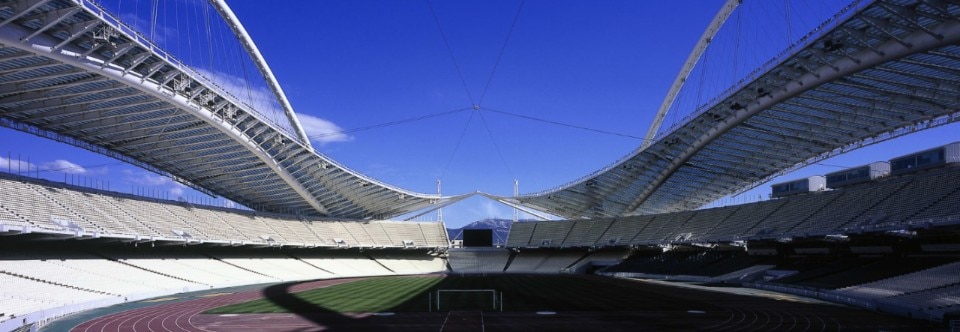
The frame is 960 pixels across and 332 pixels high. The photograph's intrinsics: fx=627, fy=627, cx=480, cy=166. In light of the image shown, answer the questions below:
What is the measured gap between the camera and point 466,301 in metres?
38.1

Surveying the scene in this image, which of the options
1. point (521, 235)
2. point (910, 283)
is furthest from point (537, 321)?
point (521, 235)

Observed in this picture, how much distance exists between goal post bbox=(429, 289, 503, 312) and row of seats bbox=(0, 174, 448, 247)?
23.6 meters

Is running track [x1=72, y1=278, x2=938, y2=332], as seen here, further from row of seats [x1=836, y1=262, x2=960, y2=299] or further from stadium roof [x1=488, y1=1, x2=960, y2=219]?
stadium roof [x1=488, y1=1, x2=960, y2=219]

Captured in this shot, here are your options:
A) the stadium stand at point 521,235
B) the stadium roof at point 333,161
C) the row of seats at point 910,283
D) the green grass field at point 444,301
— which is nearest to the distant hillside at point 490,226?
the stadium stand at point 521,235

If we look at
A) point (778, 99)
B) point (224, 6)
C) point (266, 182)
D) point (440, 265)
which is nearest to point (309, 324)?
point (224, 6)

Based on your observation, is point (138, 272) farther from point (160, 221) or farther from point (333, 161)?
point (333, 161)

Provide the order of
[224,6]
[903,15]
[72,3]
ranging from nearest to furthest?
1. [903,15]
2. [72,3]
3. [224,6]

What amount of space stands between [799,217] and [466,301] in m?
30.2

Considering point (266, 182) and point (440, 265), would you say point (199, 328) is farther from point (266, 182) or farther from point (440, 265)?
point (440, 265)

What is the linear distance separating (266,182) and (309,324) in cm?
3884

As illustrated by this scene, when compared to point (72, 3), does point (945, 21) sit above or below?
below

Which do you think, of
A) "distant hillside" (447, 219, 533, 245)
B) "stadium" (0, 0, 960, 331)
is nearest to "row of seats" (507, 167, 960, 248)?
"stadium" (0, 0, 960, 331)

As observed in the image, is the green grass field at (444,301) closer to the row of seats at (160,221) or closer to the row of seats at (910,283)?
the row of seats at (910,283)

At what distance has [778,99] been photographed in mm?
35562
